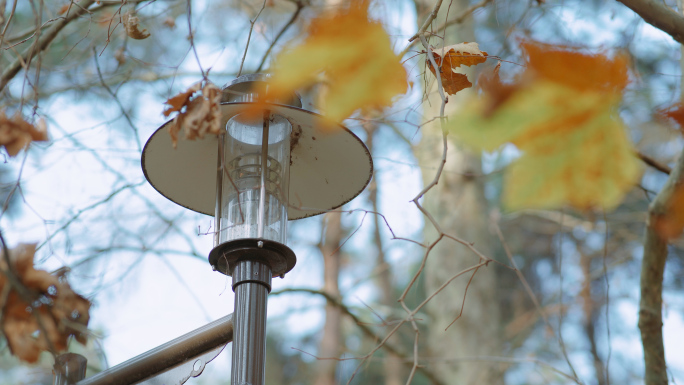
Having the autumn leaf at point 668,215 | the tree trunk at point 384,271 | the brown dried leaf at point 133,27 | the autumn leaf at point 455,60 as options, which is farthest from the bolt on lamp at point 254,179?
the tree trunk at point 384,271

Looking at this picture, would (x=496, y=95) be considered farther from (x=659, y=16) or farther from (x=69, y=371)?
(x=69, y=371)

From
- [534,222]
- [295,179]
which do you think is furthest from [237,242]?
[534,222]

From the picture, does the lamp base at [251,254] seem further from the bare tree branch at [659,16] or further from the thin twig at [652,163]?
the thin twig at [652,163]

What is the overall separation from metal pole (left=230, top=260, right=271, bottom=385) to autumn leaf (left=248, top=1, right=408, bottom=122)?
868 mm

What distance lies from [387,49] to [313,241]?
6947mm

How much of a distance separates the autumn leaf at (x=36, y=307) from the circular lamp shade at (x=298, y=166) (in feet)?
1.37

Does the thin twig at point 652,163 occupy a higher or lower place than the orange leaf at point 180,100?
higher

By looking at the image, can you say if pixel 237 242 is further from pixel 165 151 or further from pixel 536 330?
pixel 536 330

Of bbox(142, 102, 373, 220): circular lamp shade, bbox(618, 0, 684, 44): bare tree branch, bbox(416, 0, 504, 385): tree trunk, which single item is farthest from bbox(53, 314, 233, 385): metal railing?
bbox(416, 0, 504, 385): tree trunk

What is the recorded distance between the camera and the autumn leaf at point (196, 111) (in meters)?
1.59

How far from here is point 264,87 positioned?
1791 millimetres

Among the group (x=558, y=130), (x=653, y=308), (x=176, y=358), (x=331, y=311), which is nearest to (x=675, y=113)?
(x=558, y=130)

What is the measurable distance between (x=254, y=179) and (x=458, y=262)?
10.7 feet

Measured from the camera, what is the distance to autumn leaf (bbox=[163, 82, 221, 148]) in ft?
5.22
